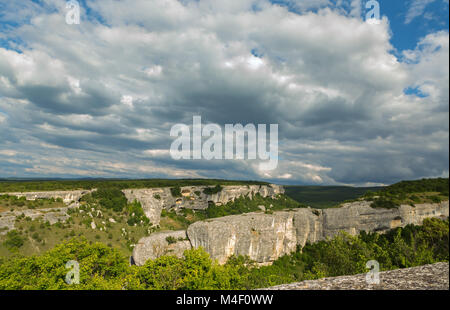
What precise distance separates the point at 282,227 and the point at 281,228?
18.8 inches

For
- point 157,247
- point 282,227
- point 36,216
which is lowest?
point 157,247

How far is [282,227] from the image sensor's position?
62.1 meters

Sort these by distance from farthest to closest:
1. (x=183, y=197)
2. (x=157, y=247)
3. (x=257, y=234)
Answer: (x=183, y=197) → (x=257, y=234) → (x=157, y=247)

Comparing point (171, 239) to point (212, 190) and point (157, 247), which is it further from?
point (212, 190)

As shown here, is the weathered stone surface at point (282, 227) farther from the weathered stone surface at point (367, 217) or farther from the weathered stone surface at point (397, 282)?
the weathered stone surface at point (397, 282)

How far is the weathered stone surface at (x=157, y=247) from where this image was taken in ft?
166

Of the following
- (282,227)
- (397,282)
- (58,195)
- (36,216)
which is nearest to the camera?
(397,282)

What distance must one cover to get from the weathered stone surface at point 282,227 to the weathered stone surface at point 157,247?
3.08 m

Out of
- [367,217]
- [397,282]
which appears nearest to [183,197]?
[367,217]

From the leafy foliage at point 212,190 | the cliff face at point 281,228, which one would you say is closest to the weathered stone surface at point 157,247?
the cliff face at point 281,228

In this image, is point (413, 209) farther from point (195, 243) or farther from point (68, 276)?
point (68, 276)

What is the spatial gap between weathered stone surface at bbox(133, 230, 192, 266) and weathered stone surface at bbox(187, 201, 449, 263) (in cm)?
308
